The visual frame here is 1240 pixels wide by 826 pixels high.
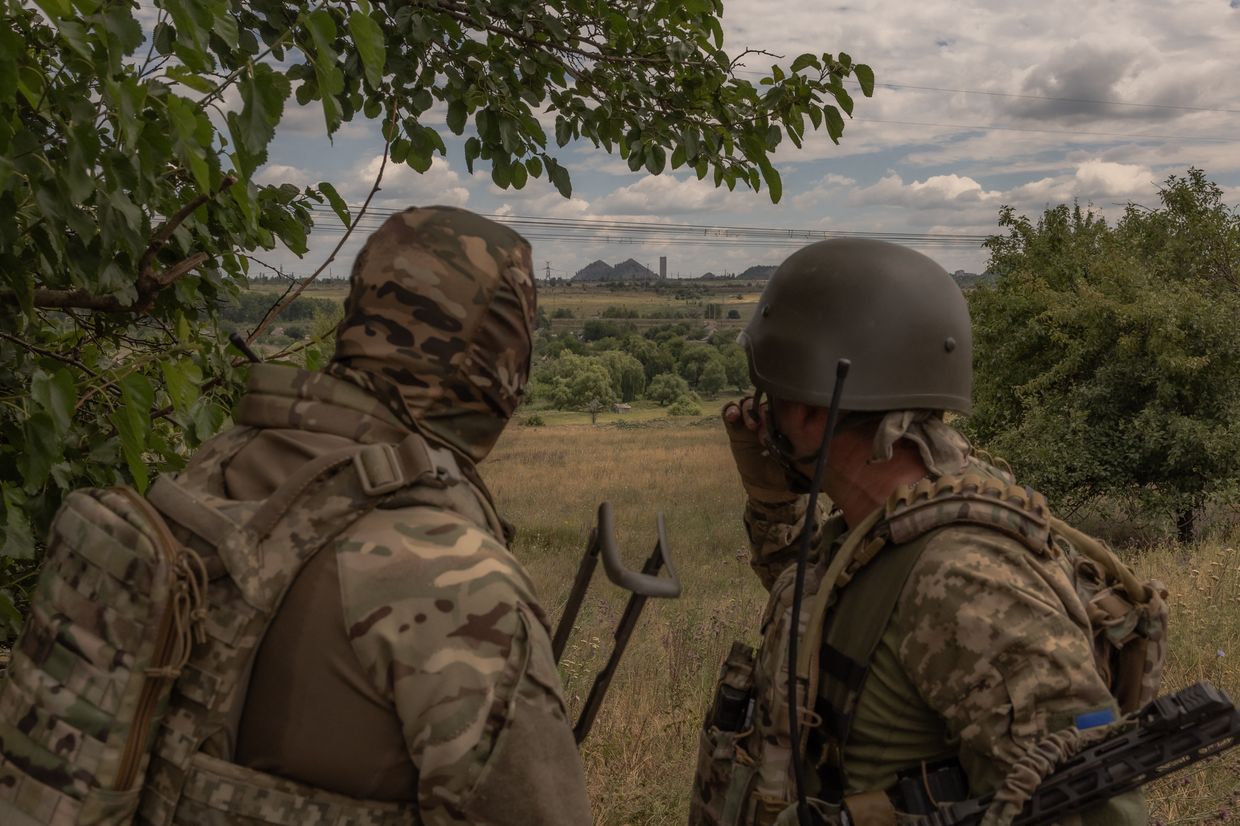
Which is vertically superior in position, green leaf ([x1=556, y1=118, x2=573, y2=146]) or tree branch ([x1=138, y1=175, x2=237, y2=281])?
green leaf ([x1=556, y1=118, x2=573, y2=146])

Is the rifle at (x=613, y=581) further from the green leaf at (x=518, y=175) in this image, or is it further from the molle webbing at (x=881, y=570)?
the green leaf at (x=518, y=175)

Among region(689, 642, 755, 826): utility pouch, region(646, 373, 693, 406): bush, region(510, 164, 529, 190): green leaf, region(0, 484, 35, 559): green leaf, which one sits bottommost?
region(646, 373, 693, 406): bush

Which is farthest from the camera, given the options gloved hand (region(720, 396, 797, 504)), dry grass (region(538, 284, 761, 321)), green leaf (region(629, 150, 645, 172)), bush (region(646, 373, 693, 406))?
dry grass (region(538, 284, 761, 321))

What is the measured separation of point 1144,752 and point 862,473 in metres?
0.87

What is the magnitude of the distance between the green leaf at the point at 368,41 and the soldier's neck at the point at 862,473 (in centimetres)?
137

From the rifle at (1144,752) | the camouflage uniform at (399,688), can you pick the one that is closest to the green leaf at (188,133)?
the camouflage uniform at (399,688)

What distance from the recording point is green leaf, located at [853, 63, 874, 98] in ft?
13.7

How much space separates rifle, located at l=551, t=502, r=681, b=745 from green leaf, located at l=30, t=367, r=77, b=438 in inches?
48.7

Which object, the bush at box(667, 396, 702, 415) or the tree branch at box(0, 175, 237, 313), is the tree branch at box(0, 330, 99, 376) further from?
the bush at box(667, 396, 702, 415)

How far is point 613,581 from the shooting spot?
179 cm

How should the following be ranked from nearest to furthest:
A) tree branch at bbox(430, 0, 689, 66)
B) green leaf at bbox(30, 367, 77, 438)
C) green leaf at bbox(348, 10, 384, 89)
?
green leaf at bbox(348, 10, 384, 89) < green leaf at bbox(30, 367, 77, 438) < tree branch at bbox(430, 0, 689, 66)

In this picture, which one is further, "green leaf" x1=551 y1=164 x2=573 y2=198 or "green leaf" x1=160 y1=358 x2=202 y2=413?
"green leaf" x1=551 y1=164 x2=573 y2=198

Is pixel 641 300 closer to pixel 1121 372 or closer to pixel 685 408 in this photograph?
pixel 685 408

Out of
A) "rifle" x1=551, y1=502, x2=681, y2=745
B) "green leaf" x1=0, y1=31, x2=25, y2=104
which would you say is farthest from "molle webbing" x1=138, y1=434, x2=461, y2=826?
"green leaf" x1=0, y1=31, x2=25, y2=104
